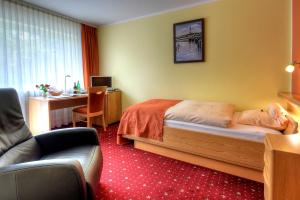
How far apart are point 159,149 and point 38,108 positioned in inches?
82.7

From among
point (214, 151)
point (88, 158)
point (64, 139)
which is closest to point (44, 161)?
point (88, 158)

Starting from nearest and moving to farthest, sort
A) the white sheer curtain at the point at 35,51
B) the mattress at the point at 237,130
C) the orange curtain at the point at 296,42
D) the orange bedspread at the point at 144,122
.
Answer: the mattress at the point at 237,130 < the orange curtain at the point at 296,42 < the orange bedspread at the point at 144,122 < the white sheer curtain at the point at 35,51

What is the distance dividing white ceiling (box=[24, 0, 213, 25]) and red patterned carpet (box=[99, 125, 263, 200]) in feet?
8.17

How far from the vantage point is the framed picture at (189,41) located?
300 centimetres

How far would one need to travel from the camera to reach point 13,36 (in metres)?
2.79

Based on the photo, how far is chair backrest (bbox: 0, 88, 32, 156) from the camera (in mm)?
1403

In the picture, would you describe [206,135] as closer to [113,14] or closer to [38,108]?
[38,108]

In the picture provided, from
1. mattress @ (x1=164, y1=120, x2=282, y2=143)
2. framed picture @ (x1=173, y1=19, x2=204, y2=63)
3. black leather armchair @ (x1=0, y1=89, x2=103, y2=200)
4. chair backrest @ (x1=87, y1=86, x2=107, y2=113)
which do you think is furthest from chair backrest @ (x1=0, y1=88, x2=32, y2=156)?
framed picture @ (x1=173, y1=19, x2=204, y2=63)

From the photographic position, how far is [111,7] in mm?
3098

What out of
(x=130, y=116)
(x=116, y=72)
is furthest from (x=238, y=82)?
(x=116, y=72)

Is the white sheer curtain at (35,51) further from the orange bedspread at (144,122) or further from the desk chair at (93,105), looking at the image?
the orange bedspread at (144,122)

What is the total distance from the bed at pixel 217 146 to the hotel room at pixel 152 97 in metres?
0.01

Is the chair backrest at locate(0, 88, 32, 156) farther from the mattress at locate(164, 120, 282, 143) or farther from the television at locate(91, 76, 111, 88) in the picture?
the television at locate(91, 76, 111, 88)

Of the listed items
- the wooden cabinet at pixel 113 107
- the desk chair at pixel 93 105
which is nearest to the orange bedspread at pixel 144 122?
the desk chair at pixel 93 105
